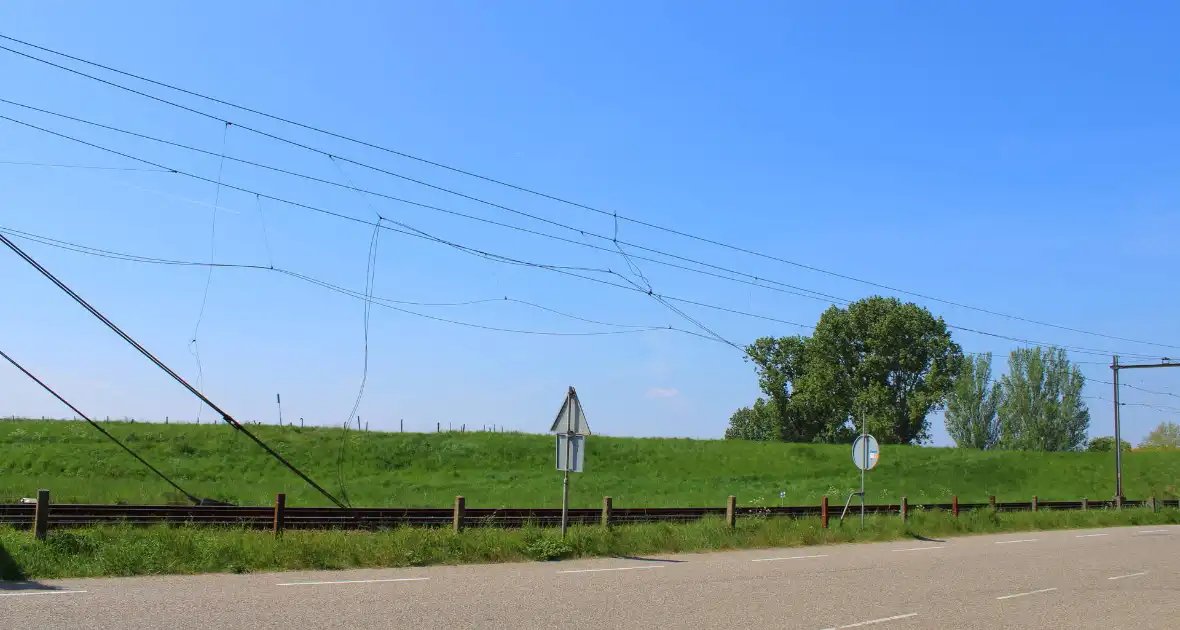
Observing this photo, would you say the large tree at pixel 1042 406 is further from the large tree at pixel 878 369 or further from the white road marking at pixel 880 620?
the white road marking at pixel 880 620

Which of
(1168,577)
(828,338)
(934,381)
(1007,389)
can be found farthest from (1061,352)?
(1168,577)

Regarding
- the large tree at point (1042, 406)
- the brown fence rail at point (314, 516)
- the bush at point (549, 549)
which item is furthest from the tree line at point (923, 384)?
the bush at point (549, 549)

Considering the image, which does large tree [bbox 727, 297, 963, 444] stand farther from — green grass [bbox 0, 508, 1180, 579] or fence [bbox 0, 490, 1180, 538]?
green grass [bbox 0, 508, 1180, 579]

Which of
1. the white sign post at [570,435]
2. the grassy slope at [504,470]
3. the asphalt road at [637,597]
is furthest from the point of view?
the grassy slope at [504,470]

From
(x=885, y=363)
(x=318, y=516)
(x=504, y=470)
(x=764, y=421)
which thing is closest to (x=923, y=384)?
(x=885, y=363)

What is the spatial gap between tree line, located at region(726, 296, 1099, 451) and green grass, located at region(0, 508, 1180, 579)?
62.7 meters

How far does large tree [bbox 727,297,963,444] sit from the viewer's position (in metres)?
82.5

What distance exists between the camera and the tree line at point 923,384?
3297 inches

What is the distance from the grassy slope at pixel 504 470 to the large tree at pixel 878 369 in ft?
39.5

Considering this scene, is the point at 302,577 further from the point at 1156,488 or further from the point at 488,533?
the point at 1156,488

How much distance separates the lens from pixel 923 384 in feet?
276

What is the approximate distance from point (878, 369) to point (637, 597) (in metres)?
76.1

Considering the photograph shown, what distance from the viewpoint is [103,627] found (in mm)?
8367

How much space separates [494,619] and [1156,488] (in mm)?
67837
